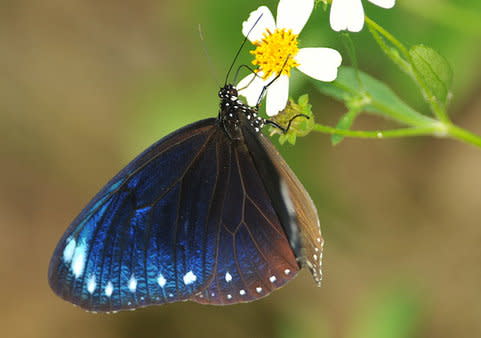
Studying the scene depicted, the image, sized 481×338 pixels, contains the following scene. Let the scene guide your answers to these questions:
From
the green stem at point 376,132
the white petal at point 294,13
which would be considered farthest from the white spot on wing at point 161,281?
the white petal at point 294,13

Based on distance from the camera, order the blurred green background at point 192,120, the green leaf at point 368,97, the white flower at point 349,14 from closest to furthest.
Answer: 1. the white flower at point 349,14
2. the green leaf at point 368,97
3. the blurred green background at point 192,120

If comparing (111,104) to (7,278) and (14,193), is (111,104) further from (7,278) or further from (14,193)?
(7,278)

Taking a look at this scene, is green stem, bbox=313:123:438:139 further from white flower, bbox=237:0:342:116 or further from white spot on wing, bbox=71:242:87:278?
white spot on wing, bbox=71:242:87:278

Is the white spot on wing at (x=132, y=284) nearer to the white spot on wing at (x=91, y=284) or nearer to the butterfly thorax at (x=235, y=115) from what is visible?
the white spot on wing at (x=91, y=284)

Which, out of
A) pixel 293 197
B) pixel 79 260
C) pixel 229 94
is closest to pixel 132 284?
pixel 79 260

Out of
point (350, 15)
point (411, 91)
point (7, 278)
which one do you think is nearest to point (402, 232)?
point (411, 91)

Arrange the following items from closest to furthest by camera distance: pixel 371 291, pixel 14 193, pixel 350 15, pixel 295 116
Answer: pixel 350 15
pixel 295 116
pixel 371 291
pixel 14 193
